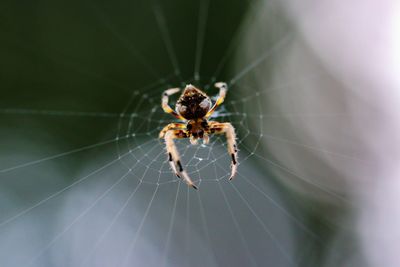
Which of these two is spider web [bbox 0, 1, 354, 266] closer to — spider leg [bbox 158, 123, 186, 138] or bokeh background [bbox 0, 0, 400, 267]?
bokeh background [bbox 0, 0, 400, 267]

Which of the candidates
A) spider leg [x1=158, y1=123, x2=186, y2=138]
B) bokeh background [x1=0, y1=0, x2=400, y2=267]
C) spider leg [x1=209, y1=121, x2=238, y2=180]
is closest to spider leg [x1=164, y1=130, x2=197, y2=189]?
spider leg [x1=158, y1=123, x2=186, y2=138]

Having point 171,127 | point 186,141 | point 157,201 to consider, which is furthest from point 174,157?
point 157,201

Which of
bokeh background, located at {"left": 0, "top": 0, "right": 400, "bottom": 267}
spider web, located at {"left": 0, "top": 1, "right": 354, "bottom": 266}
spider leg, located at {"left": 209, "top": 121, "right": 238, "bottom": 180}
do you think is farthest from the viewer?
Result: bokeh background, located at {"left": 0, "top": 0, "right": 400, "bottom": 267}

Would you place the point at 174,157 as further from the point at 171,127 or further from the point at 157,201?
the point at 157,201

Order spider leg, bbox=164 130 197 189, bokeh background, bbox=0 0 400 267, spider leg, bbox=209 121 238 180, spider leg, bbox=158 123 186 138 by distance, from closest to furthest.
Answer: spider leg, bbox=164 130 197 189, spider leg, bbox=209 121 238 180, spider leg, bbox=158 123 186 138, bokeh background, bbox=0 0 400 267

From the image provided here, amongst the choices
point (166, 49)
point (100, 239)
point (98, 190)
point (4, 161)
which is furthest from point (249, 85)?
point (4, 161)

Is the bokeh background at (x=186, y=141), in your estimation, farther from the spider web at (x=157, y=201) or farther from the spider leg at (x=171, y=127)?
the spider leg at (x=171, y=127)

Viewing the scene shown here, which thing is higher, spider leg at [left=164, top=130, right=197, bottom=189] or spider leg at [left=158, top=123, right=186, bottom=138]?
spider leg at [left=158, top=123, right=186, bottom=138]
